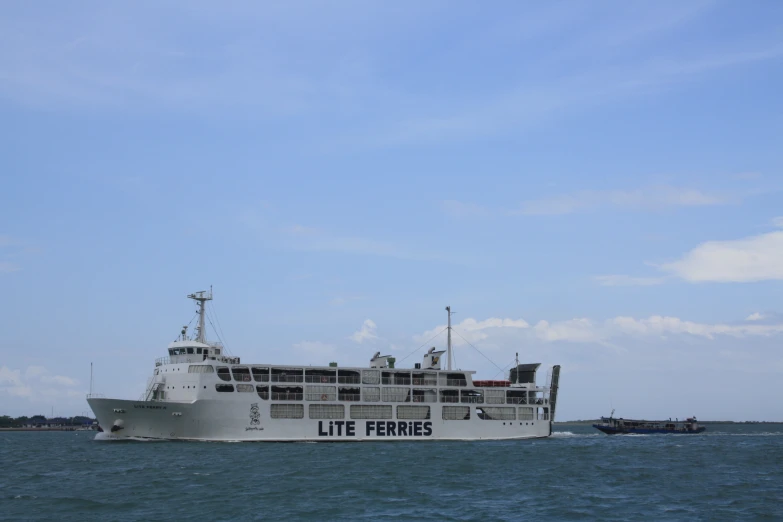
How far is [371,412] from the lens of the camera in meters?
61.5

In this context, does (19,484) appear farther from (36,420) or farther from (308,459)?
(36,420)

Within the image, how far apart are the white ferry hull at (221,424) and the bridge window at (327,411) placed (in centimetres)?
43

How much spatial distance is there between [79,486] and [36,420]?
155168mm

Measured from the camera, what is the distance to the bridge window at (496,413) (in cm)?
6588

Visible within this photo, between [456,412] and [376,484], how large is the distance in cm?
3067

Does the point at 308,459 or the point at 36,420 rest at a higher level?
the point at 308,459

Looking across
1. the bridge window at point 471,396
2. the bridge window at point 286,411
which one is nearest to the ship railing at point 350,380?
the bridge window at point 286,411

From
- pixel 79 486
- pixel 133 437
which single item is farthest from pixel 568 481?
pixel 133 437

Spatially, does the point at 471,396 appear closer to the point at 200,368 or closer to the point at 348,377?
the point at 348,377

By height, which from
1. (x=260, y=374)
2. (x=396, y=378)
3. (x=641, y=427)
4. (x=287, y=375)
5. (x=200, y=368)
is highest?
(x=200, y=368)

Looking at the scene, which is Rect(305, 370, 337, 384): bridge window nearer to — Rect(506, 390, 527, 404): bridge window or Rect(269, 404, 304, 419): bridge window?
Rect(269, 404, 304, 419): bridge window

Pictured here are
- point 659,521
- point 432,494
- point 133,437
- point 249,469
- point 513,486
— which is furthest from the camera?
point 133,437

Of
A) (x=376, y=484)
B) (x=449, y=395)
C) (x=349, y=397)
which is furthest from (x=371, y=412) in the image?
(x=376, y=484)

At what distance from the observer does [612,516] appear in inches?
1091
